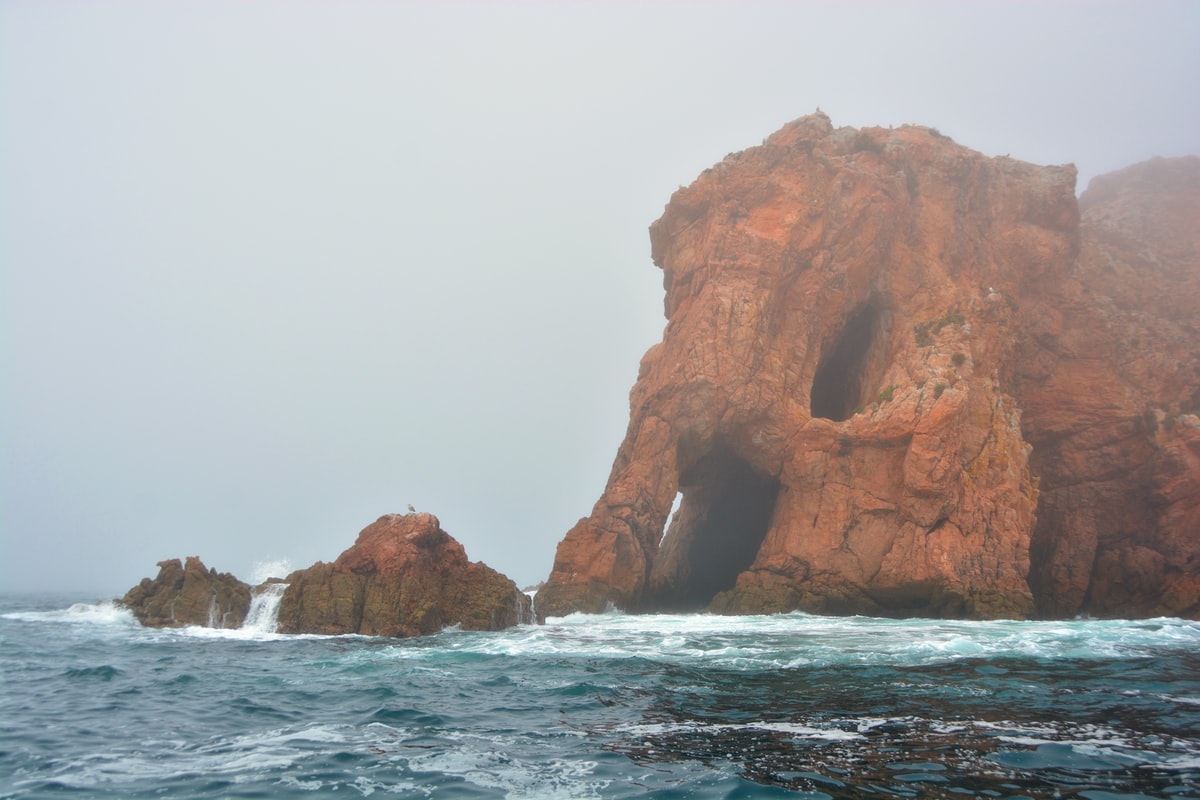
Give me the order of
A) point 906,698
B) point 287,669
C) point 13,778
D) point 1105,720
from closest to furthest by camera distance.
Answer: point 13,778
point 1105,720
point 906,698
point 287,669

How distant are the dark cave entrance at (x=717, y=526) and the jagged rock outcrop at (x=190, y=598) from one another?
855 inches

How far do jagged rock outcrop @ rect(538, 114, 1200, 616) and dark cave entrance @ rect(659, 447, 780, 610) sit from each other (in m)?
0.14

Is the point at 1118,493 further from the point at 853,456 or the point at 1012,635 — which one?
the point at 1012,635

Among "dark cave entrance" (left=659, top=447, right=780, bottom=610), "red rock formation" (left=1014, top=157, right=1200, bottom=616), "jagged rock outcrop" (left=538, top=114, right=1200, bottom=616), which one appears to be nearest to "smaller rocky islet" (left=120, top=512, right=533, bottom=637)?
"jagged rock outcrop" (left=538, top=114, right=1200, bottom=616)

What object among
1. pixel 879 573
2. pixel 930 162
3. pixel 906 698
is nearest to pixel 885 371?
pixel 879 573

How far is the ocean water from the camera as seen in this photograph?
23.9 feet

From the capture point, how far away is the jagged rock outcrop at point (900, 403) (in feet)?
101

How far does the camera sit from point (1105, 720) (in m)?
9.44

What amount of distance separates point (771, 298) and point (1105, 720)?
28.6 metres

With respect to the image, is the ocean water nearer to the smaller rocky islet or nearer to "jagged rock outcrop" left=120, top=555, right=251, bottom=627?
the smaller rocky islet

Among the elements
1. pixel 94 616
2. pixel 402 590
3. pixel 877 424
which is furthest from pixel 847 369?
pixel 94 616

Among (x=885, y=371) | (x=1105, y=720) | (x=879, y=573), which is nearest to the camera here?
(x=1105, y=720)

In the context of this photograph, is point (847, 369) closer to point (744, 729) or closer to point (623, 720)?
point (623, 720)

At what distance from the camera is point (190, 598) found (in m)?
27.4
